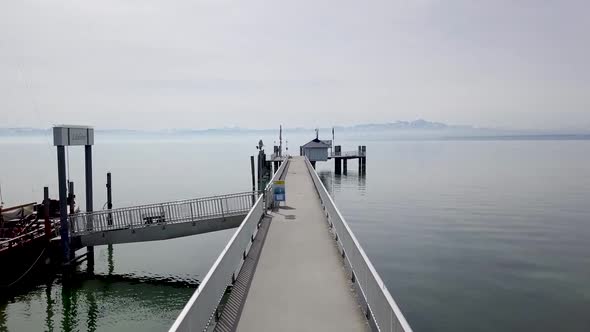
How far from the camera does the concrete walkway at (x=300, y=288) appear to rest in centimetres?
781

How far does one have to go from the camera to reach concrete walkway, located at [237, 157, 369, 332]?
7809mm

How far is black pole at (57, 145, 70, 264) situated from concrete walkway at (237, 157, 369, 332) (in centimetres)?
941

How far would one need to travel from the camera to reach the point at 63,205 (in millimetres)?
18828

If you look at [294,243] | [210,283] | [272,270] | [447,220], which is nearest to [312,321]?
[210,283]

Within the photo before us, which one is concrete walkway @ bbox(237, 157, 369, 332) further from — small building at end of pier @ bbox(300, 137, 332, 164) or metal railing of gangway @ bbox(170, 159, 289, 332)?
small building at end of pier @ bbox(300, 137, 332, 164)

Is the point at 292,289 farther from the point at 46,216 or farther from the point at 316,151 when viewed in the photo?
the point at 316,151

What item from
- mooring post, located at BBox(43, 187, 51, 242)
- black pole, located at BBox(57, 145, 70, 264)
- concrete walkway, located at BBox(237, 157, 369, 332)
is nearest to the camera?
concrete walkway, located at BBox(237, 157, 369, 332)

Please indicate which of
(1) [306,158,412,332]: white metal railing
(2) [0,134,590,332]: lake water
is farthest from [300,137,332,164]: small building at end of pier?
(1) [306,158,412,332]: white metal railing

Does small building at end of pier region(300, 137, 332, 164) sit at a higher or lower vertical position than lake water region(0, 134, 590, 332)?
higher

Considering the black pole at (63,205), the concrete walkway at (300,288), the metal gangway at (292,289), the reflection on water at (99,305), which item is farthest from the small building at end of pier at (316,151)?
the metal gangway at (292,289)

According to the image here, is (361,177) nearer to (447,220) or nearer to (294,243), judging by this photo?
(447,220)

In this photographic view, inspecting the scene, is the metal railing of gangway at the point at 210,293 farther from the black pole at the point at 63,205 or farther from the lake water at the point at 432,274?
the black pole at the point at 63,205

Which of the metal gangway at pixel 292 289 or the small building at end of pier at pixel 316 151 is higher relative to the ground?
the small building at end of pier at pixel 316 151

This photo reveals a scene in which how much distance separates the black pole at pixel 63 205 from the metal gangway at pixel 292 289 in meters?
9.58
